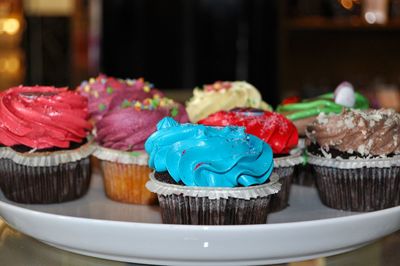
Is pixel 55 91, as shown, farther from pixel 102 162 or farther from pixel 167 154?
pixel 167 154

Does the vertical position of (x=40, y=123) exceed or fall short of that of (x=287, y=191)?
it exceeds it

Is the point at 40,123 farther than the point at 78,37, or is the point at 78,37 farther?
the point at 78,37

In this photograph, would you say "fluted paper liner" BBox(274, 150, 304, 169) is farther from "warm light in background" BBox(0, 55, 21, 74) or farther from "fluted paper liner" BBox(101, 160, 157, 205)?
"warm light in background" BBox(0, 55, 21, 74)

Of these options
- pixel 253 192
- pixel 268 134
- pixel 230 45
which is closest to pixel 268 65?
pixel 230 45

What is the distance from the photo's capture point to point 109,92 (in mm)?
2369

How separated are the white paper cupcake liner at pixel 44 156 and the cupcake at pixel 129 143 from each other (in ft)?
0.30

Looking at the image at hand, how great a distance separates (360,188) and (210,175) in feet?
1.99

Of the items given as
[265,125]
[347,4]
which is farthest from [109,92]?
[347,4]

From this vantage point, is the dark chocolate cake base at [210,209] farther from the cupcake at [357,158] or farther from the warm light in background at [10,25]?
the warm light in background at [10,25]

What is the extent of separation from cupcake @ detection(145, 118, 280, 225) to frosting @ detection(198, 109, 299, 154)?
240 millimetres

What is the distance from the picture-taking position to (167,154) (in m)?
1.63

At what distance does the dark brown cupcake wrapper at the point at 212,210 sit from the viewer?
63.4 inches

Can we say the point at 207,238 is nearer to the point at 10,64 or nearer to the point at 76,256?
the point at 76,256

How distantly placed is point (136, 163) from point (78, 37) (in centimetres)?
334
